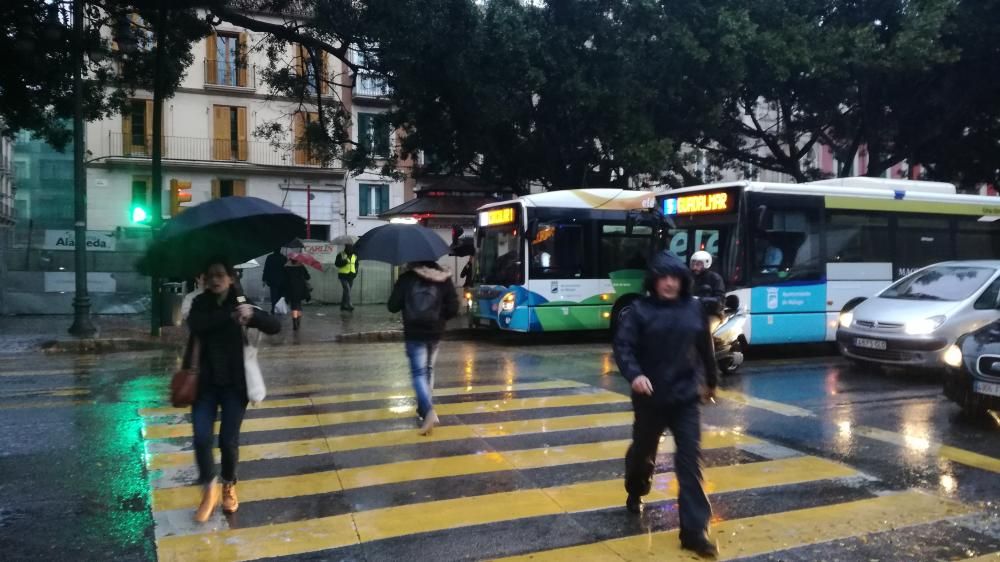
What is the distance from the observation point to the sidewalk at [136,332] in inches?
592

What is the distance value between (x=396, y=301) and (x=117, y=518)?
3.15 metres

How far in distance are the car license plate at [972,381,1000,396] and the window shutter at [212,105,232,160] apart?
32.4 meters

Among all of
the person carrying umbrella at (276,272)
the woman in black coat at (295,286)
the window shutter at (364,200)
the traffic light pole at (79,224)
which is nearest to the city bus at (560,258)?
the woman in black coat at (295,286)

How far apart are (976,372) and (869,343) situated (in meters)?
3.41

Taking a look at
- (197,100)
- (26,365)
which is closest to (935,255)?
(26,365)

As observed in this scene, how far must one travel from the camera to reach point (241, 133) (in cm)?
3600

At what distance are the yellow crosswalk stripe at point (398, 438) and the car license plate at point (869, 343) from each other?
457cm

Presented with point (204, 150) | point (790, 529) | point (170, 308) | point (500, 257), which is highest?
point (204, 150)

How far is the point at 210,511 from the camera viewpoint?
528cm

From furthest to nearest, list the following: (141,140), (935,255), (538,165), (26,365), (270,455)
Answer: (141,140) < (538,165) < (935,255) < (26,365) < (270,455)

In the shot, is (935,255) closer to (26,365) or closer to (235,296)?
(235,296)

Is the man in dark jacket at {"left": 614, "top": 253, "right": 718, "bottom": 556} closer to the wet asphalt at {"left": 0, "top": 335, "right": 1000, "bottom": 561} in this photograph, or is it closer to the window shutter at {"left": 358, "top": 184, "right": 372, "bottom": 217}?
the wet asphalt at {"left": 0, "top": 335, "right": 1000, "bottom": 561}

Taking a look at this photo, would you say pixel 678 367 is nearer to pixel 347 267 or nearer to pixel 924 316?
pixel 924 316

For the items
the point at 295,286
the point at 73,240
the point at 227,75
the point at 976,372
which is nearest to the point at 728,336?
the point at 976,372
